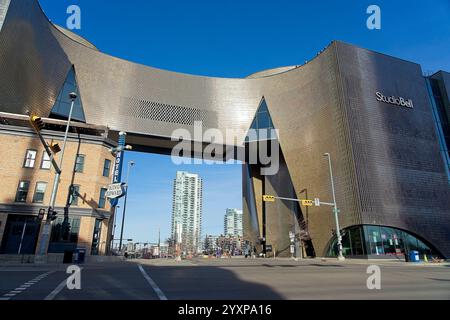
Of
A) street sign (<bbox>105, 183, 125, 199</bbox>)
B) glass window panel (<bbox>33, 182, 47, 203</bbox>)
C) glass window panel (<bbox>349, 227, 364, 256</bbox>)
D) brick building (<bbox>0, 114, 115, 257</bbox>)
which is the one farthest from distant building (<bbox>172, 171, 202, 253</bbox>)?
glass window panel (<bbox>33, 182, 47, 203</bbox>)

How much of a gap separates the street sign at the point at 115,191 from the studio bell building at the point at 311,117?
15664 millimetres

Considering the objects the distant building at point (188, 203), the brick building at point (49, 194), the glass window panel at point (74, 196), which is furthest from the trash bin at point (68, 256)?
the distant building at point (188, 203)

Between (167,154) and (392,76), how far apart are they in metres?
43.2

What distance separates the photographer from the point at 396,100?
43.0 metres

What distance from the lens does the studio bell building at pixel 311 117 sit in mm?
35750

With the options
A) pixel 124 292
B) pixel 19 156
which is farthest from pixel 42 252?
pixel 124 292

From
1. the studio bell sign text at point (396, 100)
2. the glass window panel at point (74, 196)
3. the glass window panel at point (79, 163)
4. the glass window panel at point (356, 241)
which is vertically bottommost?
the glass window panel at point (356, 241)

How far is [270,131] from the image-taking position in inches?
2124

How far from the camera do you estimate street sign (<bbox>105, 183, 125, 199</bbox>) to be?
2804 centimetres

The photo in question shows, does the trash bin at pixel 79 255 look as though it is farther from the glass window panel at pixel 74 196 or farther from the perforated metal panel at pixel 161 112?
the perforated metal panel at pixel 161 112

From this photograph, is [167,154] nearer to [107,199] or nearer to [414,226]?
[107,199]

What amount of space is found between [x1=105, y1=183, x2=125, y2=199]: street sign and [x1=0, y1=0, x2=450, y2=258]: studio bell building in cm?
1566

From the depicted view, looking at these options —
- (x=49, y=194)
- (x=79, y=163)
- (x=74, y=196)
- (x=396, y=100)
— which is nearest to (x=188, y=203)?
(x=396, y=100)

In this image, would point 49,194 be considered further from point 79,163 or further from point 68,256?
point 68,256
